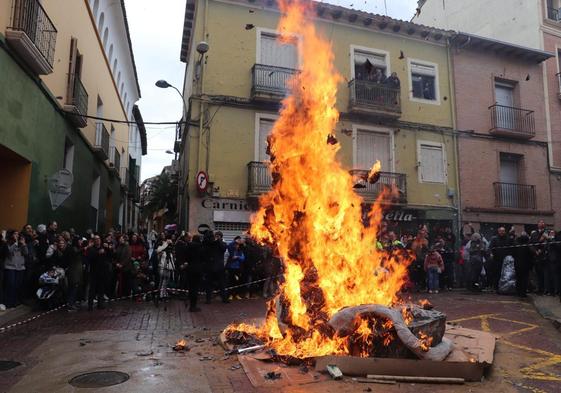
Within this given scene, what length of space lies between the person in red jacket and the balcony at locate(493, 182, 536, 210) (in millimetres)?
7750

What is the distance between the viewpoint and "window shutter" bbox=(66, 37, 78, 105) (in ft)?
47.2

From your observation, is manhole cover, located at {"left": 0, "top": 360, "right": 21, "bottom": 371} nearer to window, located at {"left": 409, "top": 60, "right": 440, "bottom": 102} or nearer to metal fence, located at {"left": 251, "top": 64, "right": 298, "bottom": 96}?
metal fence, located at {"left": 251, "top": 64, "right": 298, "bottom": 96}

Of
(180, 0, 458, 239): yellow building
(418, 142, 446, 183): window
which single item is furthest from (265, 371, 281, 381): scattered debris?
(418, 142, 446, 183): window

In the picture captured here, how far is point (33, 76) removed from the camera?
436 inches

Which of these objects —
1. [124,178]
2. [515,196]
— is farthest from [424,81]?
[124,178]

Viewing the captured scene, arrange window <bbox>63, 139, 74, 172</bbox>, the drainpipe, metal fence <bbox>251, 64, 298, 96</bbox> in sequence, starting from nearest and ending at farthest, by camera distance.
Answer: window <bbox>63, 139, 74, 172</bbox> < metal fence <bbox>251, 64, 298, 96</bbox> < the drainpipe

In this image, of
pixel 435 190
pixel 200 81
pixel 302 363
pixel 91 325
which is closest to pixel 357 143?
pixel 435 190

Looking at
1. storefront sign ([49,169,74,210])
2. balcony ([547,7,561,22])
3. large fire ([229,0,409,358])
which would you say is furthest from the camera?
balcony ([547,7,561,22])

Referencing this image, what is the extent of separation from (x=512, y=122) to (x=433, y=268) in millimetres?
10749

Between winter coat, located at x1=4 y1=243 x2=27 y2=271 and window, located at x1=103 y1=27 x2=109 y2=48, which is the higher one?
window, located at x1=103 y1=27 x2=109 y2=48

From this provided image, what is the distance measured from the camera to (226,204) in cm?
1653

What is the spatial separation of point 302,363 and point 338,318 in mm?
698

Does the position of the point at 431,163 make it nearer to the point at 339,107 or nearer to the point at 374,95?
the point at 374,95

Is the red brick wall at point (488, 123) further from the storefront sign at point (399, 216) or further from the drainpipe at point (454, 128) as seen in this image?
the storefront sign at point (399, 216)
